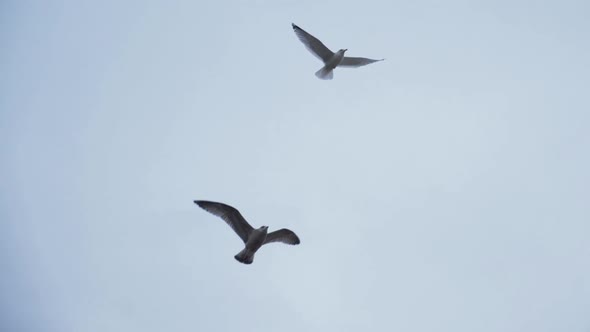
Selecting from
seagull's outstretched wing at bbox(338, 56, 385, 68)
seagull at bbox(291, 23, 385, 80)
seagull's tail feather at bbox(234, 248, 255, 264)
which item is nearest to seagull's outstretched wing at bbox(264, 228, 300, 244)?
seagull's tail feather at bbox(234, 248, 255, 264)

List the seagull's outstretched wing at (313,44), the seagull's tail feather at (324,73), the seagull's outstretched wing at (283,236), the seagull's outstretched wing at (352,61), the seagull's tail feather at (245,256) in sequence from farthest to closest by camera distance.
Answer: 1. the seagull's outstretched wing at (352,61)
2. the seagull's tail feather at (324,73)
3. the seagull's outstretched wing at (313,44)
4. the seagull's outstretched wing at (283,236)
5. the seagull's tail feather at (245,256)

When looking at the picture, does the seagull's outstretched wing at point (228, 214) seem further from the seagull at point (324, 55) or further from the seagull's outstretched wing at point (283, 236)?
the seagull at point (324, 55)

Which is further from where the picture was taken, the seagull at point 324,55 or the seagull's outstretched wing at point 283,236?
the seagull at point 324,55

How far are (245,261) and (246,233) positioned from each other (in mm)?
706

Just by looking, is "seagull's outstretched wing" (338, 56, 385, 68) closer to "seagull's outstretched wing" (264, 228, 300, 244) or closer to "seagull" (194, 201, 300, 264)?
"seagull's outstretched wing" (264, 228, 300, 244)

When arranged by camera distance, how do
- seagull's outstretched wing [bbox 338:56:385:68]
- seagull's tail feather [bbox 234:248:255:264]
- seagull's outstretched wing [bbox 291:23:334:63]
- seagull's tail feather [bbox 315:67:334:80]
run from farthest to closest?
seagull's outstretched wing [bbox 338:56:385:68]
seagull's tail feather [bbox 315:67:334:80]
seagull's outstretched wing [bbox 291:23:334:63]
seagull's tail feather [bbox 234:248:255:264]

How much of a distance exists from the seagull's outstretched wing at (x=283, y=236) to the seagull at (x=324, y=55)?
196 inches

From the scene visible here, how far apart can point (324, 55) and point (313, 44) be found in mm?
541

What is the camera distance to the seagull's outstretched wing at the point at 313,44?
51.7 ft

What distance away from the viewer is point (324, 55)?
53.0 ft

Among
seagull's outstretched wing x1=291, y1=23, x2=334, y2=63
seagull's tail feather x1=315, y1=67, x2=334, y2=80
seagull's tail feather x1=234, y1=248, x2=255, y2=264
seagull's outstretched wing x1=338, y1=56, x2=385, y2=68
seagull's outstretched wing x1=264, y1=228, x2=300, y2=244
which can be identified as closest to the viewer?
seagull's tail feather x1=234, y1=248, x2=255, y2=264

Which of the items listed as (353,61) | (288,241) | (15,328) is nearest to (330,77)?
(353,61)

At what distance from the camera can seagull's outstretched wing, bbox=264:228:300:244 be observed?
547 inches

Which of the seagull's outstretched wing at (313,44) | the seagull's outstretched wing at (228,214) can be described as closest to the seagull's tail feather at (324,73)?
the seagull's outstretched wing at (313,44)
